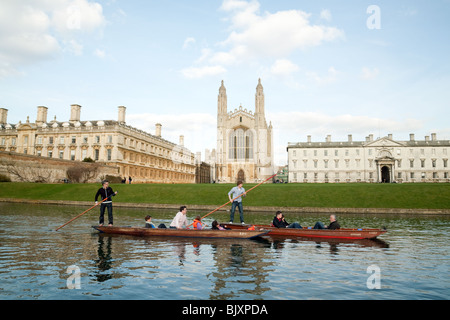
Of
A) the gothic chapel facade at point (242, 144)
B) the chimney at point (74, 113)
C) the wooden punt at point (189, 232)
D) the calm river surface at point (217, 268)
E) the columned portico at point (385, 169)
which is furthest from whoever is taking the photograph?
the gothic chapel facade at point (242, 144)

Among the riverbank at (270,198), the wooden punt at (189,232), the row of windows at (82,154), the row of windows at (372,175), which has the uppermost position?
the row of windows at (82,154)

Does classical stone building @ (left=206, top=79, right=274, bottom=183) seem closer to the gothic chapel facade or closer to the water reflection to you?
the gothic chapel facade

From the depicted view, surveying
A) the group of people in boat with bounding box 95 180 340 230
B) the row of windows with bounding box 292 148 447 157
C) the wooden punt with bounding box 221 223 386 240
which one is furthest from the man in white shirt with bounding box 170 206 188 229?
the row of windows with bounding box 292 148 447 157

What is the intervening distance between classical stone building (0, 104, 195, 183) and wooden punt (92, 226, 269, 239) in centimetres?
4951

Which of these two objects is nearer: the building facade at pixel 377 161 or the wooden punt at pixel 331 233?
the wooden punt at pixel 331 233

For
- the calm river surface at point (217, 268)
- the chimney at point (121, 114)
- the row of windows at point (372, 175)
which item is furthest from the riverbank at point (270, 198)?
the row of windows at point (372, 175)

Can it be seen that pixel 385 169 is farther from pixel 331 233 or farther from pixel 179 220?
pixel 179 220

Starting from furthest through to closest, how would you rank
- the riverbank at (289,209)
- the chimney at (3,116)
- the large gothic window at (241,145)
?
the large gothic window at (241,145) < the chimney at (3,116) < the riverbank at (289,209)

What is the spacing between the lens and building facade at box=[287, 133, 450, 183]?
3295 inches

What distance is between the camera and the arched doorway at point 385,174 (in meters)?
83.5

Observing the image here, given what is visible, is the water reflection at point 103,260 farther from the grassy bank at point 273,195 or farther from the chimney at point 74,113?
the chimney at point 74,113

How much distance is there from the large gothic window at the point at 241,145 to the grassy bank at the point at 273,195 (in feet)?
160

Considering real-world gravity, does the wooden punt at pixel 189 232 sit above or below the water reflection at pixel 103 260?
above

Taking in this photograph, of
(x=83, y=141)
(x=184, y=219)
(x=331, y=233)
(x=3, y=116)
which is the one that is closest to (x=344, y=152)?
(x=83, y=141)
